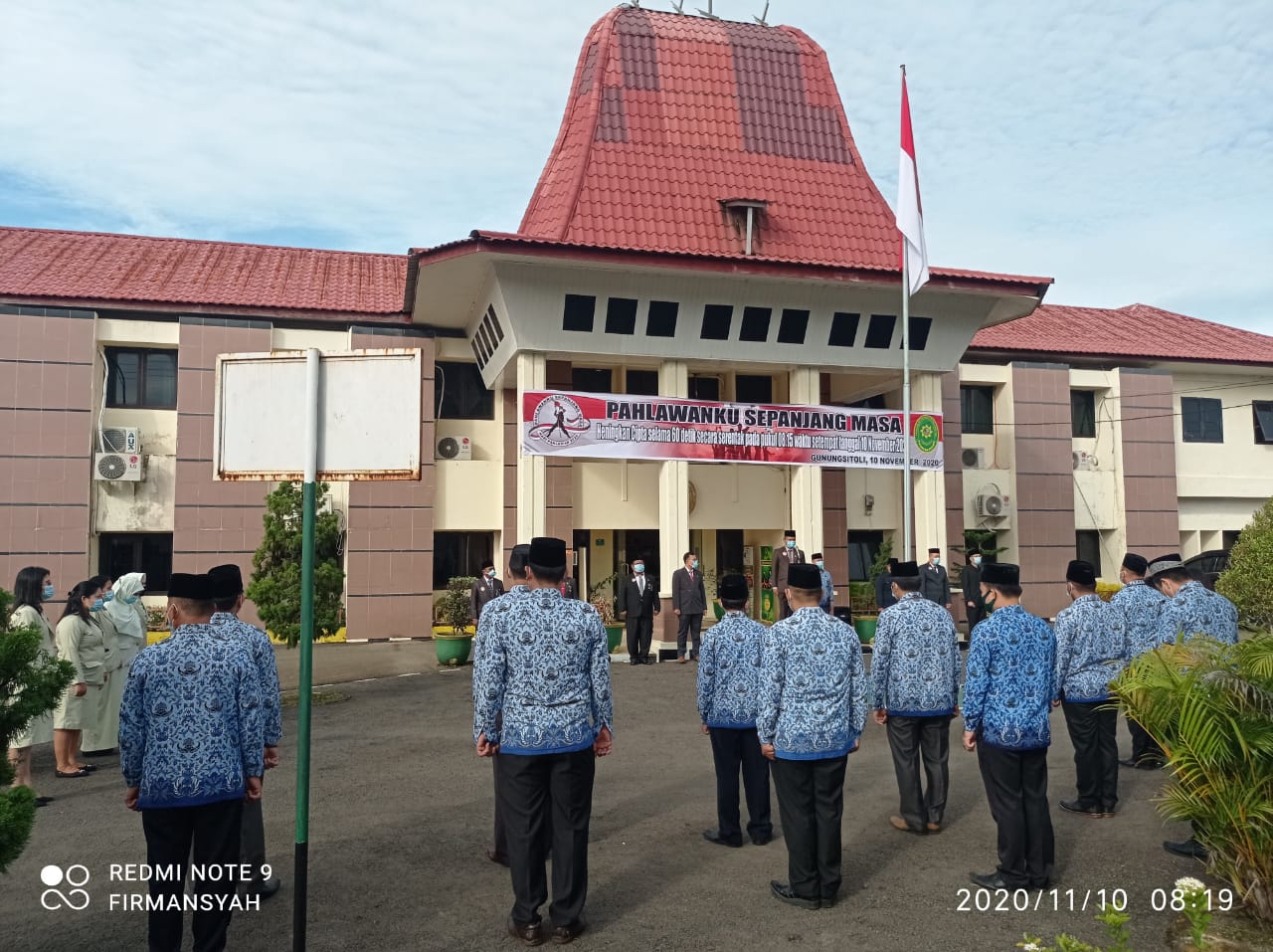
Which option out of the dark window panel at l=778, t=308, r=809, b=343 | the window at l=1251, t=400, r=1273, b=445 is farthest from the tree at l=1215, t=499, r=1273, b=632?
the window at l=1251, t=400, r=1273, b=445

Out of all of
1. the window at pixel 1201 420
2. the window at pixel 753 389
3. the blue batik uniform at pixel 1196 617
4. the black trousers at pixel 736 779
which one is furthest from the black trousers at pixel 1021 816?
the window at pixel 1201 420

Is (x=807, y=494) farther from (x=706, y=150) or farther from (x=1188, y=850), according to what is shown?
(x=1188, y=850)

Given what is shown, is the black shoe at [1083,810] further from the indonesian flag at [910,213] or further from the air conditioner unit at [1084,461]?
the air conditioner unit at [1084,461]

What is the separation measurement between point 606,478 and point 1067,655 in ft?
44.6

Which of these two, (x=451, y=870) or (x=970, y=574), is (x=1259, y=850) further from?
(x=970, y=574)

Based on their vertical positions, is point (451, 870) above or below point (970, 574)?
below

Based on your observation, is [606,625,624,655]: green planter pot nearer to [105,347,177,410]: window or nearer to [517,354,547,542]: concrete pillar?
[517,354,547,542]: concrete pillar

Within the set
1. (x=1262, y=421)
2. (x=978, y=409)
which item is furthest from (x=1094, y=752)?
(x=1262, y=421)

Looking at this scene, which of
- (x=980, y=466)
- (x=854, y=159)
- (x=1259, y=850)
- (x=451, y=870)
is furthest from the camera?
(x=980, y=466)

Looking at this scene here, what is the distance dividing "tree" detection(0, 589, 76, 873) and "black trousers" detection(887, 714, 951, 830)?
16.6 ft

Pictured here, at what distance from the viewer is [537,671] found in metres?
4.69

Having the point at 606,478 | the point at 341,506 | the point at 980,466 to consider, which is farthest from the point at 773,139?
the point at 341,506

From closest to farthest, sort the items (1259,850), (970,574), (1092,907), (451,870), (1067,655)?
(1259,850)
(1092,907)
(451,870)
(1067,655)
(970,574)

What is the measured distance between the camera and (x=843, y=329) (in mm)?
18172
